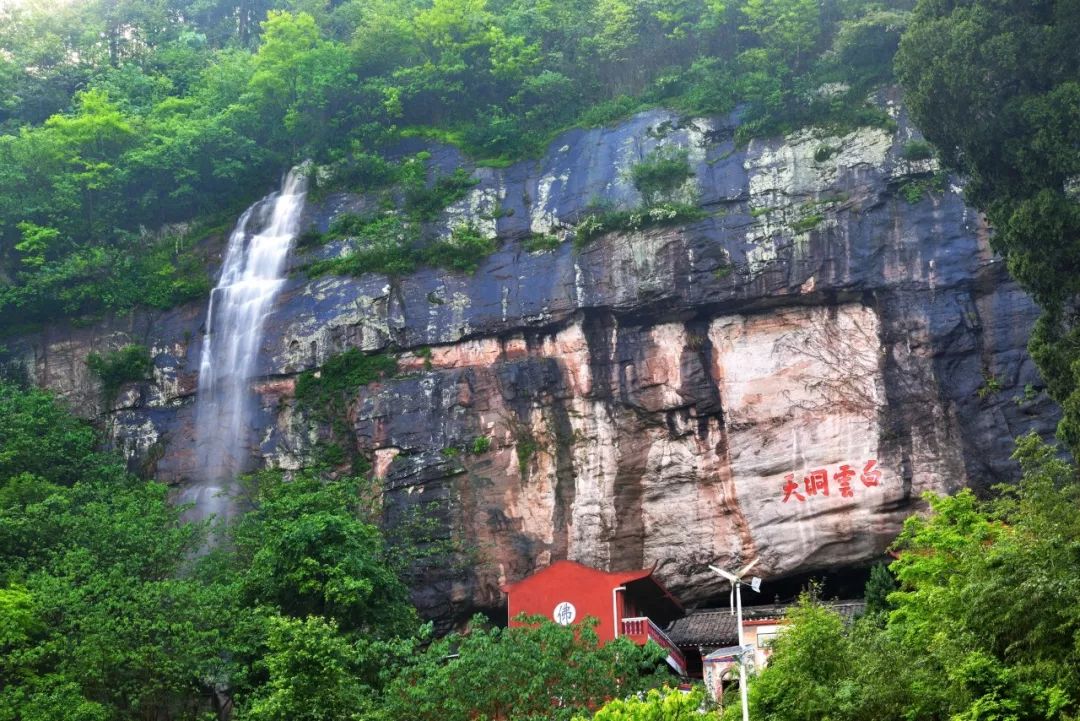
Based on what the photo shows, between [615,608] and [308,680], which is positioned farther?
[615,608]

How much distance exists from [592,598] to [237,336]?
36.7ft

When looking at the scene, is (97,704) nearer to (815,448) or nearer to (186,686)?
(186,686)

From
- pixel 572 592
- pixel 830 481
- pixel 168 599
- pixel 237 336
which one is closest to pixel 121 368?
pixel 237 336

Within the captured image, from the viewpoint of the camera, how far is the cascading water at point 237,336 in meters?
26.7

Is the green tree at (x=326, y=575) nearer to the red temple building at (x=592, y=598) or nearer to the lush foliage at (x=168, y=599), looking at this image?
the lush foliage at (x=168, y=599)

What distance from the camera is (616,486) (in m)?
24.5

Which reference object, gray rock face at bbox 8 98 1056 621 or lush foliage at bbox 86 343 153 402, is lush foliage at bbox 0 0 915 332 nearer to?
lush foliage at bbox 86 343 153 402

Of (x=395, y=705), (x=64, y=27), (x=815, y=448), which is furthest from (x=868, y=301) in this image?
(x=64, y=27)

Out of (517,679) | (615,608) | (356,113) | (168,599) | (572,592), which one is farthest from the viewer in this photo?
(356,113)

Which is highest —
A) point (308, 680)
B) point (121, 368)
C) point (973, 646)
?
point (121, 368)

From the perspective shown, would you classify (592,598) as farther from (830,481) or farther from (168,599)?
(168,599)

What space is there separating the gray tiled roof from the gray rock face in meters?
0.54

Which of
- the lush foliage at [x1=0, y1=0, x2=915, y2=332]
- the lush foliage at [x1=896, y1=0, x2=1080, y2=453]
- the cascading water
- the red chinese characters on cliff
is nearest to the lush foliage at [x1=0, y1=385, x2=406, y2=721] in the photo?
the cascading water

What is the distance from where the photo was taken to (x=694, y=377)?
24.9 meters
